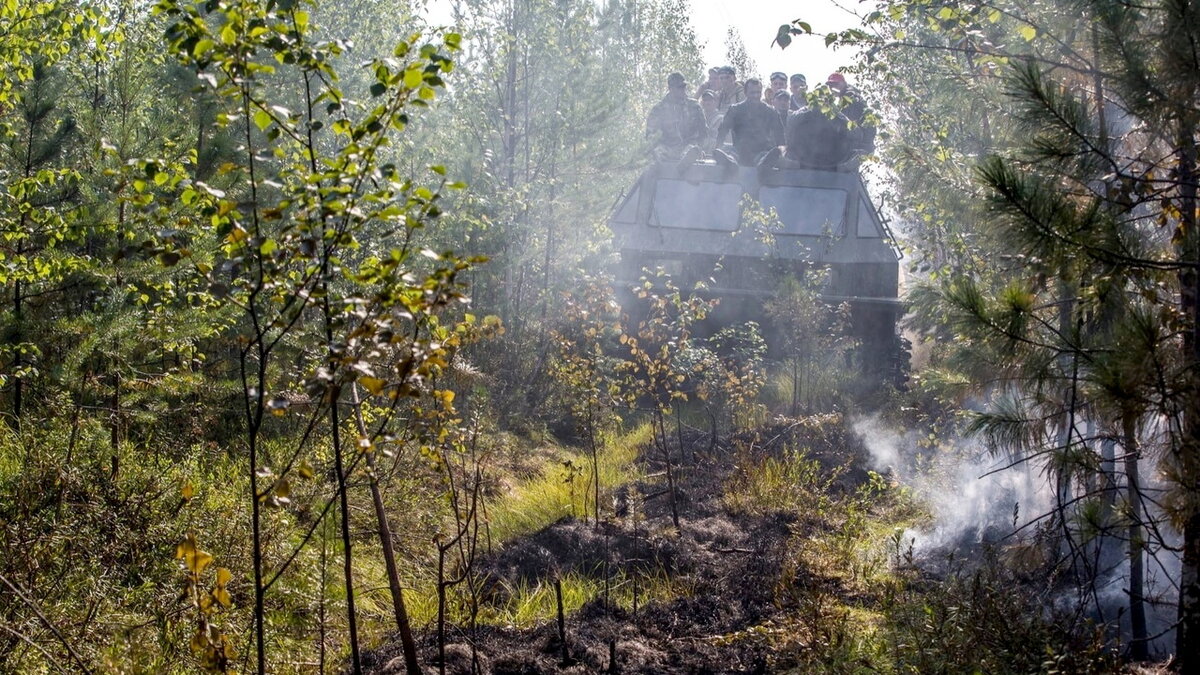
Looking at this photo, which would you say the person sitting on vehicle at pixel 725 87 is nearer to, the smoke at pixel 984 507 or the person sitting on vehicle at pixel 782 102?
the person sitting on vehicle at pixel 782 102

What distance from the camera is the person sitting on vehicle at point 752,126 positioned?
14680 mm

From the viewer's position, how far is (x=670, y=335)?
12250mm

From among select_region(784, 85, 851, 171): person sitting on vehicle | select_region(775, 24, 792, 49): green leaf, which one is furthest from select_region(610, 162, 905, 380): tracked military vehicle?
select_region(775, 24, 792, 49): green leaf

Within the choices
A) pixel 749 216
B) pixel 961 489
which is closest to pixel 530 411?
pixel 749 216

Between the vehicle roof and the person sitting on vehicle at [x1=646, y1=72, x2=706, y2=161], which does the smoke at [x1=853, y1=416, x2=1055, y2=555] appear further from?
the person sitting on vehicle at [x1=646, y1=72, x2=706, y2=161]

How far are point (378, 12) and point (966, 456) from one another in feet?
47.0

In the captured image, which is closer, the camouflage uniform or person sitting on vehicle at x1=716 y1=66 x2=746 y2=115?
the camouflage uniform

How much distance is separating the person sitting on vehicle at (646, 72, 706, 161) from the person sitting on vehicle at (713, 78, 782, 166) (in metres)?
0.45

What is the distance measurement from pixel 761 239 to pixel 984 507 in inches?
228

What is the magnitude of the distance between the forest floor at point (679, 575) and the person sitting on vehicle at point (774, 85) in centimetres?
732

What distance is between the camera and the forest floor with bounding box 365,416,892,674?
5070mm

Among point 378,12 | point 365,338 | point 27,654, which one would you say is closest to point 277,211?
point 365,338

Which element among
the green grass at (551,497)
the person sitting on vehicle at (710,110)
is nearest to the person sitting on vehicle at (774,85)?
the person sitting on vehicle at (710,110)

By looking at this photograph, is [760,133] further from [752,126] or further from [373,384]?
[373,384]
